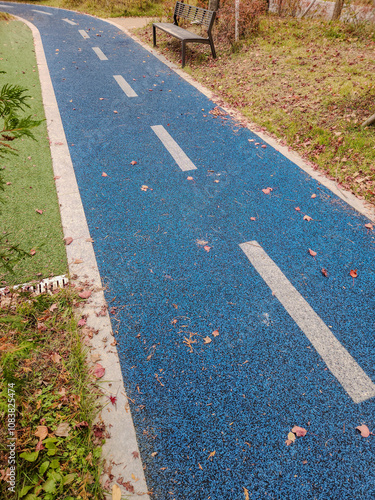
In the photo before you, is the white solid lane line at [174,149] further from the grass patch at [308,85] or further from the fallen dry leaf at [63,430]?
the fallen dry leaf at [63,430]

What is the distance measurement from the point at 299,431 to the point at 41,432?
6.22ft

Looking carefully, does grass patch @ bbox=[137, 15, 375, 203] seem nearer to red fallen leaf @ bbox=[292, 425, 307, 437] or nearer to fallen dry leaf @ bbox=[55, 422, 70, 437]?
red fallen leaf @ bbox=[292, 425, 307, 437]

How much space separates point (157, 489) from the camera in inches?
78.0

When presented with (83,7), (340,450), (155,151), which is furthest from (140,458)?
(83,7)

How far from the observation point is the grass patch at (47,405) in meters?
1.95

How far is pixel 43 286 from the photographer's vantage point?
3.11m

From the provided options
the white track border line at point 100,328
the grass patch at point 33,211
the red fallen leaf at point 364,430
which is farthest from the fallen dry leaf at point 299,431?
the grass patch at point 33,211

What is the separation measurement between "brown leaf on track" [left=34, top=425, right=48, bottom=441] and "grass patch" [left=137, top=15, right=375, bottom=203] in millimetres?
4827

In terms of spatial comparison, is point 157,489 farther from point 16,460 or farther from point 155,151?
point 155,151

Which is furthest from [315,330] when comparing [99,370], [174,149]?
[174,149]

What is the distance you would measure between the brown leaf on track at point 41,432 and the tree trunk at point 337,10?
530 inches

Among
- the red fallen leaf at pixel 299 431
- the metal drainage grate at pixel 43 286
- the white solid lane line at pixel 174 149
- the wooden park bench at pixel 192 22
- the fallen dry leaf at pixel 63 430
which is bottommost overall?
the fallen dry leaf at pixel 63 430

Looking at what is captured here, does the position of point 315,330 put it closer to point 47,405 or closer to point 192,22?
point 47,405

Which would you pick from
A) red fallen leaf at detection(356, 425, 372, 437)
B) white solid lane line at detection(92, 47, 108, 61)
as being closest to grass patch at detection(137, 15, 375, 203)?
white solid lane line at detection(92, 47, 108, 61)
